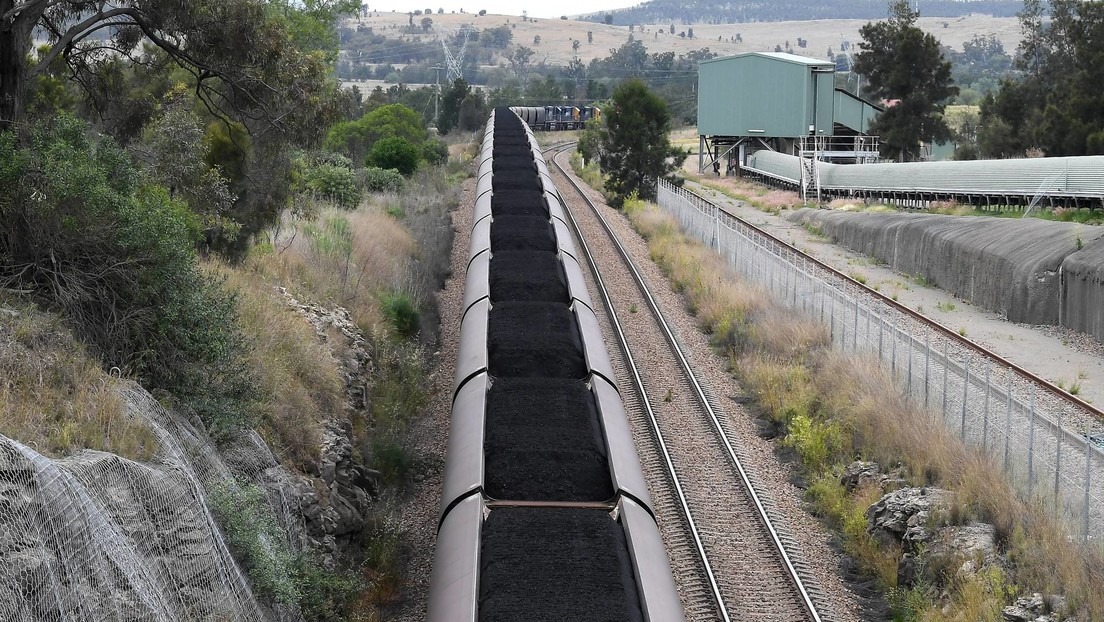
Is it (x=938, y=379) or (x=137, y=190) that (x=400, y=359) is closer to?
(x=137, y=190)

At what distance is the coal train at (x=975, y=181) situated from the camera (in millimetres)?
32531

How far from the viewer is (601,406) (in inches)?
468

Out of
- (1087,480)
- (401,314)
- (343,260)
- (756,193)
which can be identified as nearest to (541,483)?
(1087,480)

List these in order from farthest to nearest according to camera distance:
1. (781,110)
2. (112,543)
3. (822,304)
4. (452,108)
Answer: (452,108) < (781,110) < (822,304) < (112,543)

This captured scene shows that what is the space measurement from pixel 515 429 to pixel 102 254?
4.65 meters

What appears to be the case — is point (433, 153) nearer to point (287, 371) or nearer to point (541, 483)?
point (287, 371)

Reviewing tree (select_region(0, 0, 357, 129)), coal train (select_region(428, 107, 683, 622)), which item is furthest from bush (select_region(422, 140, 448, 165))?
coal train (select_region(428, 107, 683, 622))

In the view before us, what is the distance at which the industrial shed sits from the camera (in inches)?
2404

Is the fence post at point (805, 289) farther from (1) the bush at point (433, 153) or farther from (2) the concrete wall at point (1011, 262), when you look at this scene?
(1) the bush at point (433, 153)

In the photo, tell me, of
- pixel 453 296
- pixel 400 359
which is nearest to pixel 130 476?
pixel 400 359

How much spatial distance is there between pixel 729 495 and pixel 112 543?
9.59m

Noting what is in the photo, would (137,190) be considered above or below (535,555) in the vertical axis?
above

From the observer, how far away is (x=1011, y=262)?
24.5 m

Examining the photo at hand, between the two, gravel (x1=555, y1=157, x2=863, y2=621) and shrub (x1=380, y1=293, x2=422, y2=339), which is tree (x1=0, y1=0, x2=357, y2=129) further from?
gravel (x1=555, y1=157, x2=863, y2=621)
